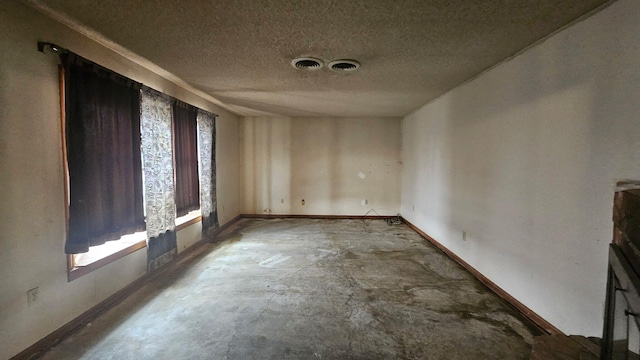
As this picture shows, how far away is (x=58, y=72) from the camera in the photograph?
6.47 ft

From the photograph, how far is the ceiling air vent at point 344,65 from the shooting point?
2.56m

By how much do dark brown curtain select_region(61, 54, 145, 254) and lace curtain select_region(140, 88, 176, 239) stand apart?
0.36 feet

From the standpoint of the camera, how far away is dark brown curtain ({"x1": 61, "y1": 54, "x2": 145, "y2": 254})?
2031 millimetres

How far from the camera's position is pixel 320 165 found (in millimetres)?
6129

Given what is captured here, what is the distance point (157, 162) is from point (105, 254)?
3.55 ft

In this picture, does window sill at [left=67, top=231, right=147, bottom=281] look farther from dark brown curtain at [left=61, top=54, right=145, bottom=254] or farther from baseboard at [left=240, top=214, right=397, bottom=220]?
baseboard at [left=240, top=214, right=397, bottom=220]

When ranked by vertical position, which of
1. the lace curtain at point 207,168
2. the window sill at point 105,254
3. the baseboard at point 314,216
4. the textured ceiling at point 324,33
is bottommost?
the baseboard at point 314,216

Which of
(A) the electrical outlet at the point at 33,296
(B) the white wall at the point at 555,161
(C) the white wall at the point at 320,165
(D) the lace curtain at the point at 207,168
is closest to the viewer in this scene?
(B) the white wall at the point at 555,161

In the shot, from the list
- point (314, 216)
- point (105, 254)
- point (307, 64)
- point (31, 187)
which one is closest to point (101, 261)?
point (105, 254)

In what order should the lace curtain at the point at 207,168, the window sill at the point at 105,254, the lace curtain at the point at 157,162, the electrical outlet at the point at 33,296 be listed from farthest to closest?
the lace curtain at the point at 207,168, the lace curtain at the point at 157,162, the window sill at the point at 105,254, the electrical outlet at the point at 33,296

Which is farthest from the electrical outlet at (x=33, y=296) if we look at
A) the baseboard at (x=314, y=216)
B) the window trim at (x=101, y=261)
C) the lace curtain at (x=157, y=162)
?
the baseboard at (x=314, y=216)

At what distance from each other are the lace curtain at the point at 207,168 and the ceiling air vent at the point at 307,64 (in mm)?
2150

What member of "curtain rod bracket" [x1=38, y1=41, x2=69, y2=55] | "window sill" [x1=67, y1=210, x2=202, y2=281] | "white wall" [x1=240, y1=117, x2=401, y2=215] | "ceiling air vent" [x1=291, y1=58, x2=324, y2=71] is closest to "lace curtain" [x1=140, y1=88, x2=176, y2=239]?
"window sill" [x1=67, y1=210, x2=202, y2=281]

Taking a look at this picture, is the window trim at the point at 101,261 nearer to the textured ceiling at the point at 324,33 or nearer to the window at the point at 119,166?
the window at the point at 119,166
